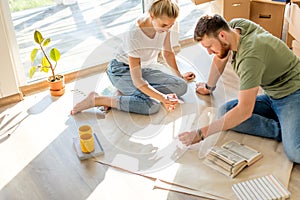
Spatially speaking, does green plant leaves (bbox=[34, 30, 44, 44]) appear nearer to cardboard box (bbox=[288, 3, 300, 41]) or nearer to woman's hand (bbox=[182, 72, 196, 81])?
woman's hand (bbox=[182, 72, 196, 81])

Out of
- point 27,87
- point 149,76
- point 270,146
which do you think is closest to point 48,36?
point 27,87

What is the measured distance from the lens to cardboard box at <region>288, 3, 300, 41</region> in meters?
2.60

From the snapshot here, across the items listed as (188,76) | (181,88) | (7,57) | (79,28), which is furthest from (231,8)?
(7,57)

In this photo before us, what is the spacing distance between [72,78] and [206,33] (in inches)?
46.0

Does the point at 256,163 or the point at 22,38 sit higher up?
the point at 22,38

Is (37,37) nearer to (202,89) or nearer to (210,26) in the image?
(202,89)

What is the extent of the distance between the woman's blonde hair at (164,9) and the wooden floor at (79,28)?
85cm

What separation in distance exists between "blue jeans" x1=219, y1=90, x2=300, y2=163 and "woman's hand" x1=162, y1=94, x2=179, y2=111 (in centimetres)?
24

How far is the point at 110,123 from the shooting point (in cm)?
220

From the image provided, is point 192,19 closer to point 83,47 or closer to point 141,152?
point 83,47

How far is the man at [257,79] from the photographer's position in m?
1.76

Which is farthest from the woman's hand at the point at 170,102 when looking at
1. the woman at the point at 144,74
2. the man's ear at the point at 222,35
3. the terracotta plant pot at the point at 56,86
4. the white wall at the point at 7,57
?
the white wall at the point at 7,57

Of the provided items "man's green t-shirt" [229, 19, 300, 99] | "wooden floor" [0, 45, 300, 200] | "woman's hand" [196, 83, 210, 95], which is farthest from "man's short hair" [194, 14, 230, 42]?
"woman's hand" [196, 83, 210, 95]

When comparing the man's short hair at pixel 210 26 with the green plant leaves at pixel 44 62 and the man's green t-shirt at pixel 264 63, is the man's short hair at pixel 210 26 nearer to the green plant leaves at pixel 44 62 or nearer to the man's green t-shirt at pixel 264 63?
the man's green t-shirt at pixel 264 63
